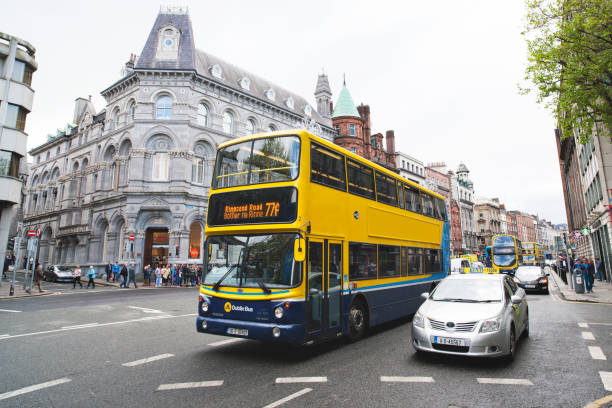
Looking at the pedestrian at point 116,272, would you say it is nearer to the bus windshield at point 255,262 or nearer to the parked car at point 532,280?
the bus windshield at point 255,262

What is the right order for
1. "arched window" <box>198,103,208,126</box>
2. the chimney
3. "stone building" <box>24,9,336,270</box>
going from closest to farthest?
"stone building" <box>24,9,336,270</box>
"arched window" <box>198,103,208,126</box>
the chimney

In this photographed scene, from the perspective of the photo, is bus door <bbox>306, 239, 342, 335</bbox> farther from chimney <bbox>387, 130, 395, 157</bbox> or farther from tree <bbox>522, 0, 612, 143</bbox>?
chimney <bbox>387, 130, 395, 157</bbox>

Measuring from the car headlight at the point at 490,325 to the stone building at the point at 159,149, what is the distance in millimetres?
27811

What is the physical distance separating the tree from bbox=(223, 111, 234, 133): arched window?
2679 cm

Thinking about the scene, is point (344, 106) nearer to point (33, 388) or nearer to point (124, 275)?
point (124, 275)

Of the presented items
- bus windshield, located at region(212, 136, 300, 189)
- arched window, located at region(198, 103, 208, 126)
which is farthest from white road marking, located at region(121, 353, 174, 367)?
arched window, located at region(198, 103, 208, 126)

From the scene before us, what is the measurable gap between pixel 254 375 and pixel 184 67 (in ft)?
107

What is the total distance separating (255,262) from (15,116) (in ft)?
89.8

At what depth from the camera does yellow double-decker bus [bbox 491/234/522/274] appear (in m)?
30.5

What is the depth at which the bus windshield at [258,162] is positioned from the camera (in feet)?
23.4

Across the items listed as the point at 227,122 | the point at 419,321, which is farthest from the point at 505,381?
the point at 227,122

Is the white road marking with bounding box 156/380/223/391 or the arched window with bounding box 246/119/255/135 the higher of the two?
the arched window with bounding box 246/119/255/135

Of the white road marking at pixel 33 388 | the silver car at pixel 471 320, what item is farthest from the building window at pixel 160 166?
the silver car at pixel 471 320

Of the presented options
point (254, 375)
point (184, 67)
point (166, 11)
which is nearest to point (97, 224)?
point (184, 67)
